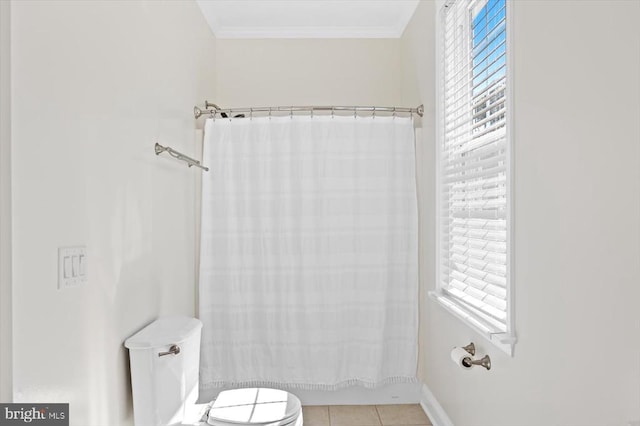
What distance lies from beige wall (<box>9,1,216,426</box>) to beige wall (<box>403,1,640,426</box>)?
137cm

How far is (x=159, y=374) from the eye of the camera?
1.70 meters

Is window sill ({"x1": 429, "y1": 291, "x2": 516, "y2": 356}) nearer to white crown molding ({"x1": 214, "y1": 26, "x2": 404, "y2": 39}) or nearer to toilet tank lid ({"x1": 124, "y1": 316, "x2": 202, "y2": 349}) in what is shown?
toilet tank lid ({"x1": 124, "y1": 316, "x2": 202, "y2": 349})

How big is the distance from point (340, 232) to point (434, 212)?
54 centimetres

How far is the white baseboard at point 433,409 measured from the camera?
2.34 metres

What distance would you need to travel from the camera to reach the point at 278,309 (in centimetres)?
269

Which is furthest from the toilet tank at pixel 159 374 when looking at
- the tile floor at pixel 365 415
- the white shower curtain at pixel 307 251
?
the tile floor at pixel 365 415

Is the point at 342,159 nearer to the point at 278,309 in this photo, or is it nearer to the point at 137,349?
the point at 278,309

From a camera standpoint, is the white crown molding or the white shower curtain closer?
the white shower curtain

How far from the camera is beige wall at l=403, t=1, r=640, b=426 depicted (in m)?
1.03

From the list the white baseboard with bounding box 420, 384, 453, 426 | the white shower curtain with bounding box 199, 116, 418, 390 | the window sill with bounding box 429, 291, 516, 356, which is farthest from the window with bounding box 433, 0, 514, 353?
the white baseboard with bounding box 420, 384, 453, 426

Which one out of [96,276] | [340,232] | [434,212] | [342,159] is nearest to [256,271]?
[340,232]

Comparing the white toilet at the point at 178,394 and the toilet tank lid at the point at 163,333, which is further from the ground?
the toilet tank lid at the point at 163,333

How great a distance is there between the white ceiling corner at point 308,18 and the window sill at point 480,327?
5.91 feet

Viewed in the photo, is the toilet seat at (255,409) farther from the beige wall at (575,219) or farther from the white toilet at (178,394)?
the beige wall at (575,219)
